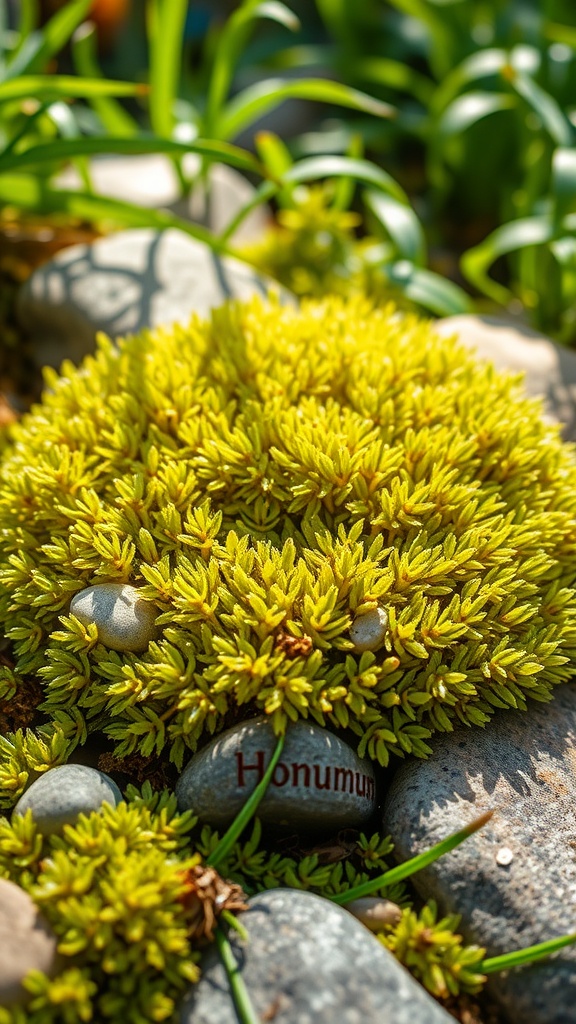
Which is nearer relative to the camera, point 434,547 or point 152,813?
point 152,813

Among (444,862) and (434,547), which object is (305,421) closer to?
(434,547)

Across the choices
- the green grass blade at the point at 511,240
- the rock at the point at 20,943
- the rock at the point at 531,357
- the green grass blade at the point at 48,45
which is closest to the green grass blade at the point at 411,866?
the rock at the point at 20,943

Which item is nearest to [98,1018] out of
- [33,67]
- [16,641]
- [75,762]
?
[75,762]

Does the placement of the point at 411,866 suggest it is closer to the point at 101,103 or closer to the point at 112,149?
the point at 112,149

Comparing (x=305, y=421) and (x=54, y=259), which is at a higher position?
(x=54, y=259)

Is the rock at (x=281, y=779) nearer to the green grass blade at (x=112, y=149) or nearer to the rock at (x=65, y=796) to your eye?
the rock at (x=65, y=796)

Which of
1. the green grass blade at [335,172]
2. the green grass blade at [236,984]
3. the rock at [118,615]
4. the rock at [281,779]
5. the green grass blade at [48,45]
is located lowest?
the green grass blade at [236,984]
